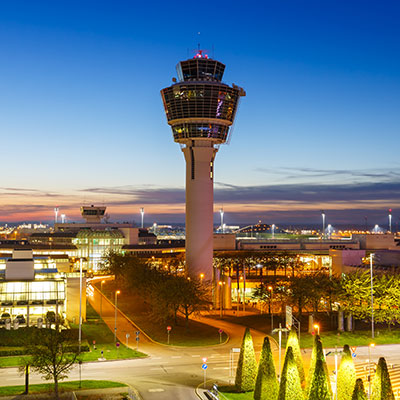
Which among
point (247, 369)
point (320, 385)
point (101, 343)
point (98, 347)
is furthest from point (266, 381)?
point (101, 343)

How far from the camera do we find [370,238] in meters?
158

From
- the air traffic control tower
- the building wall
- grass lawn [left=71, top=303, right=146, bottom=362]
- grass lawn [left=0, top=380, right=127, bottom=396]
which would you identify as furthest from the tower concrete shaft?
grass lawn [left=0, top=380, right=127, bottom=396]

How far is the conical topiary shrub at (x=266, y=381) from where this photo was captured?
125ft

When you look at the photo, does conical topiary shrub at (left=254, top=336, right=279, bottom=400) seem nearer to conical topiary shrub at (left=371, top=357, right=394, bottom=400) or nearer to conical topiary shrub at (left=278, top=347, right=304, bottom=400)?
conical topiary shrub at (left=278, top=347, right=304, bottom=400)

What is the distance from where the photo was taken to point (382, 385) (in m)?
33.0

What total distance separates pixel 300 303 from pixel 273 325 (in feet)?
16.7

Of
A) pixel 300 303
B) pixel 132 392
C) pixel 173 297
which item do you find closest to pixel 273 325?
pixel 300 303

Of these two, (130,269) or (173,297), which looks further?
(130,269)

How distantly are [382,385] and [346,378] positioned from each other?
3959mm

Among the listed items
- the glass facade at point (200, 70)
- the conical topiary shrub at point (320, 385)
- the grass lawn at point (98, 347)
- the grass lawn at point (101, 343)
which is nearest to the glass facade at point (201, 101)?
the glass facade at point (200, 70)

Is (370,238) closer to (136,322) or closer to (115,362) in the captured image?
Result: (136,322)

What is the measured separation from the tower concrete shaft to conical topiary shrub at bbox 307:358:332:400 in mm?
72212

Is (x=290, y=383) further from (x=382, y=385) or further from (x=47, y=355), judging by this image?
(x=47, y=355)

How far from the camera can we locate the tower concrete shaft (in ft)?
347
